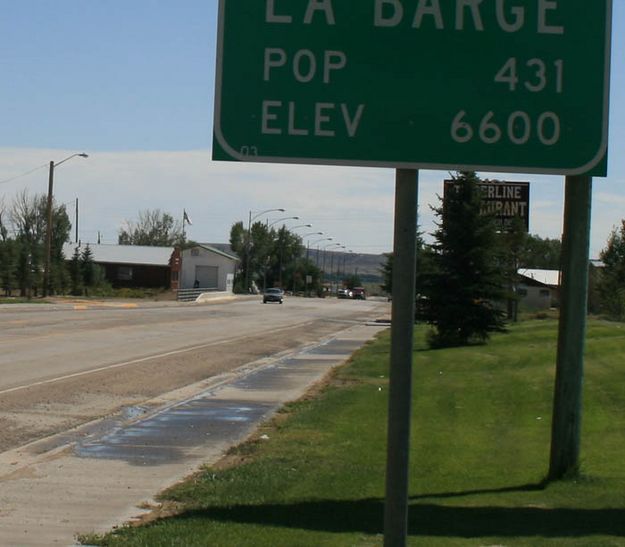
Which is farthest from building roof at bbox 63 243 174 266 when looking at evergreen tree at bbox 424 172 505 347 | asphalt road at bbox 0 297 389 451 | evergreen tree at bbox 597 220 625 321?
evergreen tree at bbox 424 172 505 347

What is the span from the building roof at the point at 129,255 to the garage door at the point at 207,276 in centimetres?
985

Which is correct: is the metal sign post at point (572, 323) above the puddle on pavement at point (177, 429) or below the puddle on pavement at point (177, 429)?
above

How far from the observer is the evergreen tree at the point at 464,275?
101 feet

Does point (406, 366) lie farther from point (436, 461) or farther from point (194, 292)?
point (194, 292)

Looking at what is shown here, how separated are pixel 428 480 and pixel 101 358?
16115mm

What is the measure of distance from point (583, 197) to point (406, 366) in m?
5.95

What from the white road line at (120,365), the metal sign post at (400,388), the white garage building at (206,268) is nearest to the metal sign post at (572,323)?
the metal sign post at (400,388)

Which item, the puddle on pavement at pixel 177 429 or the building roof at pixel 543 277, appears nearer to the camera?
the puddle on pavement at pixel 177 429

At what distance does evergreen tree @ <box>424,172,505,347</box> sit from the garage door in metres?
82.7

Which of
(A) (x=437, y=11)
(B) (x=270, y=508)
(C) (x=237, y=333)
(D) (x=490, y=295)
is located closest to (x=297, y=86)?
(A) (x=437, y=11)

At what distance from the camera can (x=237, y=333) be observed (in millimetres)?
39562

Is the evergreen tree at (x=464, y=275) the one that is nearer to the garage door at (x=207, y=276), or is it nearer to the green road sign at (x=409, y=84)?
the green road sign at (x=409, y=84)

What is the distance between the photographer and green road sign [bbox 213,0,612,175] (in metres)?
4.82

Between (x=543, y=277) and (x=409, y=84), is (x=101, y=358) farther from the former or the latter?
(x=543, y=277)
